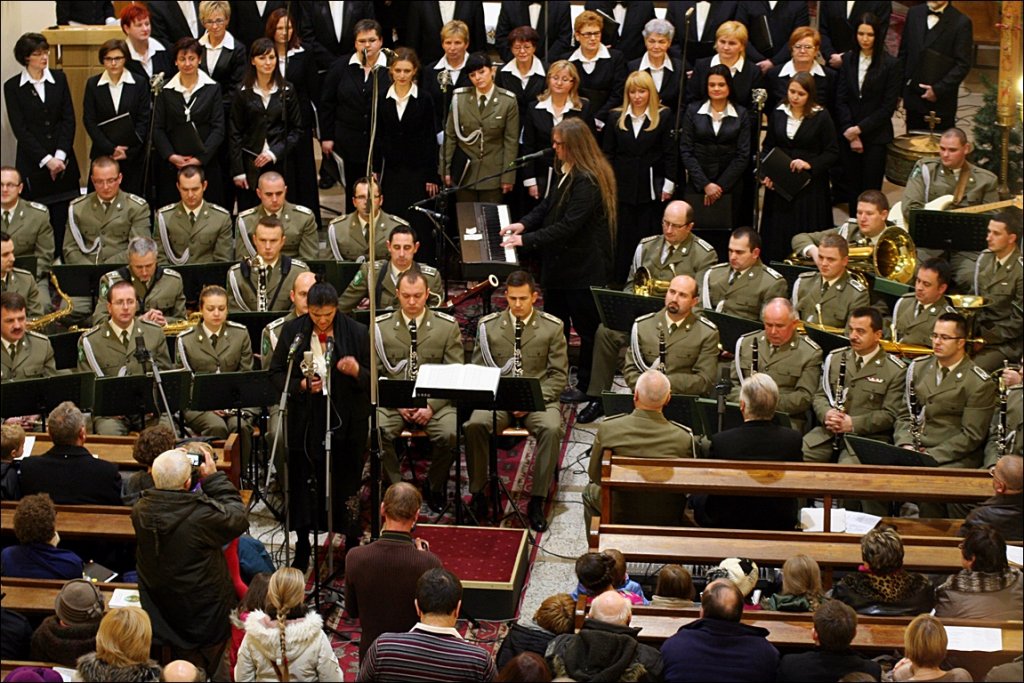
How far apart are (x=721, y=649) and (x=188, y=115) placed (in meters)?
6.95

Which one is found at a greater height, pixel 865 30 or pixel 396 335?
pixel 865 30

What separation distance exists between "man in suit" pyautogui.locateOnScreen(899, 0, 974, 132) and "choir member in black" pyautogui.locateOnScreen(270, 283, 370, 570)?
5693mm

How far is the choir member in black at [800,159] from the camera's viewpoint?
10664 mm

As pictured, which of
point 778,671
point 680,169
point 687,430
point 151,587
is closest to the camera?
point 778,671

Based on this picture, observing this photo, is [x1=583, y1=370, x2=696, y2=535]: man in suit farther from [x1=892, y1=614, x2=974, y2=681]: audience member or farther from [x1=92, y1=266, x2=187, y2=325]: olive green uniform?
[x1=92, y1=266, x2=187, y2=325]: olive green uniform

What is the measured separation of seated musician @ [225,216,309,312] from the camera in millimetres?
9844

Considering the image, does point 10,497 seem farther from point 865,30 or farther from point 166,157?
point 865,30

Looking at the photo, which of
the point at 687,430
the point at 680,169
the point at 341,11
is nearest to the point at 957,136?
the point at 680,169

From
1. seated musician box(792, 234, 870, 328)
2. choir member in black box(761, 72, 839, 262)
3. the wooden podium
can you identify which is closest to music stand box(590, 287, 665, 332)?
seated musician box(792, 234, 870, 328)

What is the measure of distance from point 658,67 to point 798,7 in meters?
1.43

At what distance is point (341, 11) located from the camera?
11.8 meters

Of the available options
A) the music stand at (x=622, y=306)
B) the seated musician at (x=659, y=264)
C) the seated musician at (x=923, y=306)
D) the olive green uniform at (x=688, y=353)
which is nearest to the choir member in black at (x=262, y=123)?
the seated musician at (x=659, y=264)

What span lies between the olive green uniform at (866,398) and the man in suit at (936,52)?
375 centimetres

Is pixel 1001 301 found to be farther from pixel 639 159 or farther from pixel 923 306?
pixel 639 159
